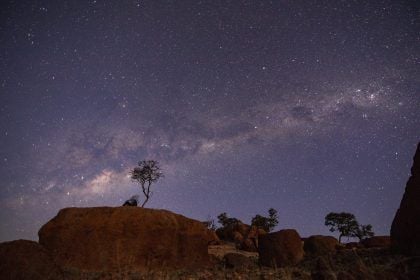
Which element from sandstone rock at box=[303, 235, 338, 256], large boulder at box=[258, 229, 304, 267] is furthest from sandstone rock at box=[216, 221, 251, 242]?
large boulder at box=[258, 229, 304, 267]

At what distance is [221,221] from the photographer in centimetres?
5812

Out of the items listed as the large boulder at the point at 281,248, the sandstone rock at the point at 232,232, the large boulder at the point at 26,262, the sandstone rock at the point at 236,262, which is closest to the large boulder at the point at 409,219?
the large boulder at the point at 281,248

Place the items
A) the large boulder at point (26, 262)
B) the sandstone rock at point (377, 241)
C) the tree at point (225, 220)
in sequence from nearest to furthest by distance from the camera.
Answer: the large boulder at point (26, 262) → the sandstone rock at point (377, 241) → the tree at point (225, 220)

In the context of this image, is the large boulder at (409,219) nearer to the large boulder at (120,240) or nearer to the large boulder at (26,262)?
the large boulder at (120,240)

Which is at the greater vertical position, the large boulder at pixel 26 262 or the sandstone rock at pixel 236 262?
the large boulder at pixel 26 262

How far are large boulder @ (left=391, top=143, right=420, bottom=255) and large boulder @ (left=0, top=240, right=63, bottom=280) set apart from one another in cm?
1118

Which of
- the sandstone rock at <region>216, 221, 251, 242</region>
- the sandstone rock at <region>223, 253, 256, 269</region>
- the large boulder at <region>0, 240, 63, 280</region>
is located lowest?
the sandstone rock at <region>223, 253, 256, 269</region>

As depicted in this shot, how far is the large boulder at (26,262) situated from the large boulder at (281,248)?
10170 mm

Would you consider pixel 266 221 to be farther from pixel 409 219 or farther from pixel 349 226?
pixel 409 219

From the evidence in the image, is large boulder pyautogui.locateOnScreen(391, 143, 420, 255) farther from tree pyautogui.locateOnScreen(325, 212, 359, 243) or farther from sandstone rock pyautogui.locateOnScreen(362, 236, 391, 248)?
tree pyautogui.locateOnScreen(325, 212, 359, 243)

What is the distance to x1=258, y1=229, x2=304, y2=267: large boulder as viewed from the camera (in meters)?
14.9

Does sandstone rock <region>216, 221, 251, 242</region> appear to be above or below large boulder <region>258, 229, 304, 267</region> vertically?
above

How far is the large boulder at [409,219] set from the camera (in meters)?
10.9

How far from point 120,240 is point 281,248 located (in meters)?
7.78
